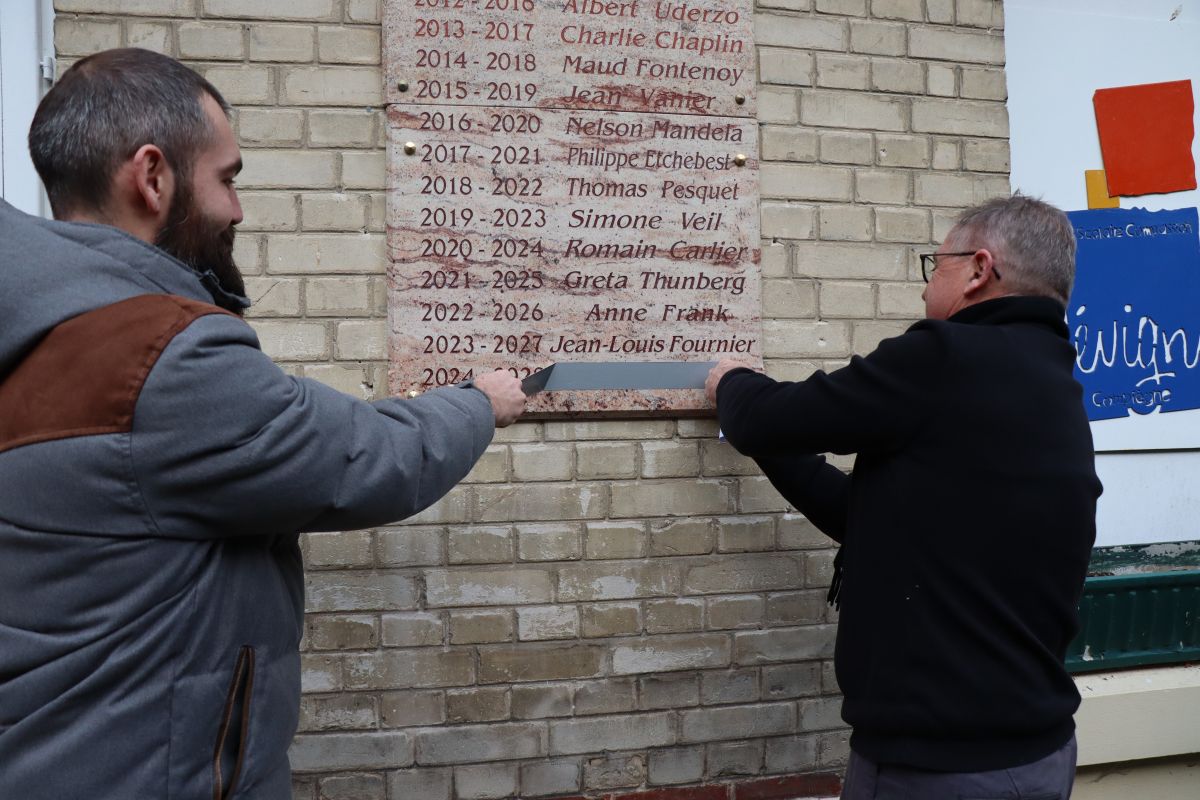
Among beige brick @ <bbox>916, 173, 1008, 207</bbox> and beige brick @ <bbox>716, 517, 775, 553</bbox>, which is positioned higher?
beige brick @ <bbox>916, 173, 1008, 207</bbox>

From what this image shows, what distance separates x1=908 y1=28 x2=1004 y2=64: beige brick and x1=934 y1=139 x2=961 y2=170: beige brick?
0.27 meters

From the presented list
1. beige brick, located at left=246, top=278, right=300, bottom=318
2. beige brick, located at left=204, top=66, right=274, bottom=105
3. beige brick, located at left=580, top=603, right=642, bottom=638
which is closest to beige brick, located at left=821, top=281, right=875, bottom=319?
beige brick, located at left=580, top=603, right=642, bottom=638

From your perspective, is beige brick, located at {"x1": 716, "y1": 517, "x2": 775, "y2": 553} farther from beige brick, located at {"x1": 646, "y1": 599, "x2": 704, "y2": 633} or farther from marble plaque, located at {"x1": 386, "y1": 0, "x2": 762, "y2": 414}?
marble plaque, located at {"x1": 386, "y1": 0, "x2": 762, "y2": 414}

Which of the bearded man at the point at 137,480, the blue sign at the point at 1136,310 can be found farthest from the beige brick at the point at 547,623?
the blue sign at the point at 1136,310

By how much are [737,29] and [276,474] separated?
7.22 feet

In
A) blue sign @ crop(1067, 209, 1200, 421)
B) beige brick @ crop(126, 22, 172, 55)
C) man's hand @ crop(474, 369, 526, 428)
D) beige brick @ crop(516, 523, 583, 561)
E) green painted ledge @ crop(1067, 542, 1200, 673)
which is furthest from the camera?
blue sign @ crop(1067, 209, 1200, 421)

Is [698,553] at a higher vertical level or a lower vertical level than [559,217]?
lower

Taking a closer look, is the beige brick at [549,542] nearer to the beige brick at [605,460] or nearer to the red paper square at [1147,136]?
the beige brick at [605,460]

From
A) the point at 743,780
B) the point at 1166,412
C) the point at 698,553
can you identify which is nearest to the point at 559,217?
the point at 698,553

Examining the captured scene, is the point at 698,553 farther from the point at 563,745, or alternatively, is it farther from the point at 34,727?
the point at 34,727

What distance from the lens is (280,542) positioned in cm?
167

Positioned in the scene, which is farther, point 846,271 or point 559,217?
point 846,271

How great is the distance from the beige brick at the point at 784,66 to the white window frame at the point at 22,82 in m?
2.01

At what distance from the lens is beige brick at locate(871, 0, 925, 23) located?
318 cm
